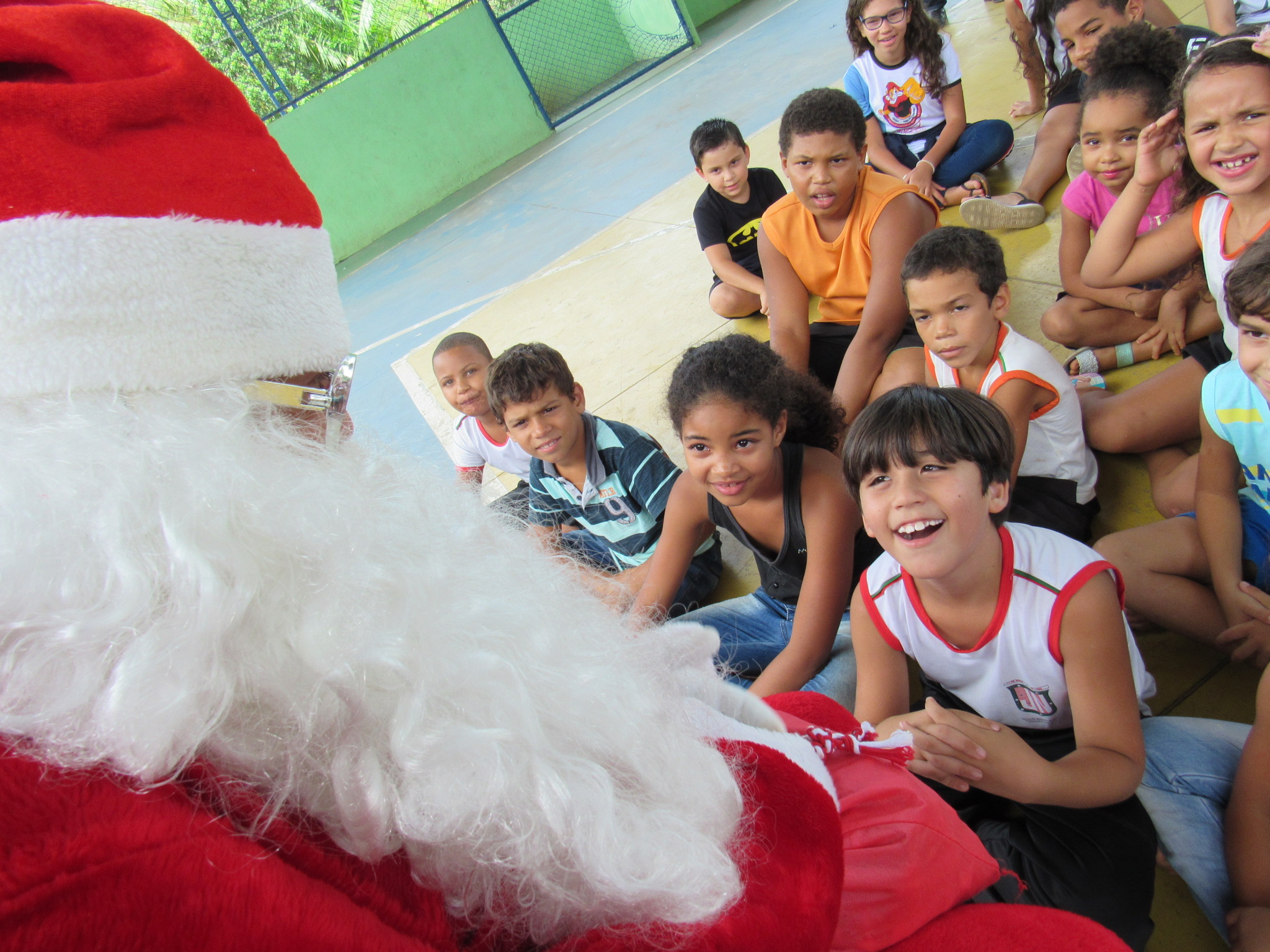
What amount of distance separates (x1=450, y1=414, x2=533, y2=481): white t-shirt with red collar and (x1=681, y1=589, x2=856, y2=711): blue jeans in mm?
1091

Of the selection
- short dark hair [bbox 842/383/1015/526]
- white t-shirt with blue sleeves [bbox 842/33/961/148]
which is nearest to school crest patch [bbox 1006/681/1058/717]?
short dark hair [bbox 842/383/1015/526]

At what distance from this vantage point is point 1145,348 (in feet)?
7.84

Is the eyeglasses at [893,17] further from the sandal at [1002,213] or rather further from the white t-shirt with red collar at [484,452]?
the white t-shirt with red collar at [484,452]

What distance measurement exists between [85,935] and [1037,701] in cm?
148

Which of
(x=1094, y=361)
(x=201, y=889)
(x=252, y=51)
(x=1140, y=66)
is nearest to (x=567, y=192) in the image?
(x=252, y=51)

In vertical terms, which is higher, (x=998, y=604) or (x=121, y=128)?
(x=121, y=128)

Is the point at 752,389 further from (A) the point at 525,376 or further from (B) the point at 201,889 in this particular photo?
(B) the point at 201,889

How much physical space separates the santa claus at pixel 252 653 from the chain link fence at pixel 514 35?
1047cm

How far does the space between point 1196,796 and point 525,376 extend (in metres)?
1.92

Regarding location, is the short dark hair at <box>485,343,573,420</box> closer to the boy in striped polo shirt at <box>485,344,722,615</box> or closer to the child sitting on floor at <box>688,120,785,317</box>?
the boy in striped polo shirt at <box>485,344,722,615</box>

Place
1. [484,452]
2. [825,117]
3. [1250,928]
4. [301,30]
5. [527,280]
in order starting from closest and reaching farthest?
1. [1250,928]
2. [825,117]
3. [484,452]
4. [527,280]
5. [301,30]

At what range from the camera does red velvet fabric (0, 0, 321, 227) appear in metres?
0.51

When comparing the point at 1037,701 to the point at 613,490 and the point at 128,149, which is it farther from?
the point at 128,149

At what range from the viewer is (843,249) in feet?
8.83
